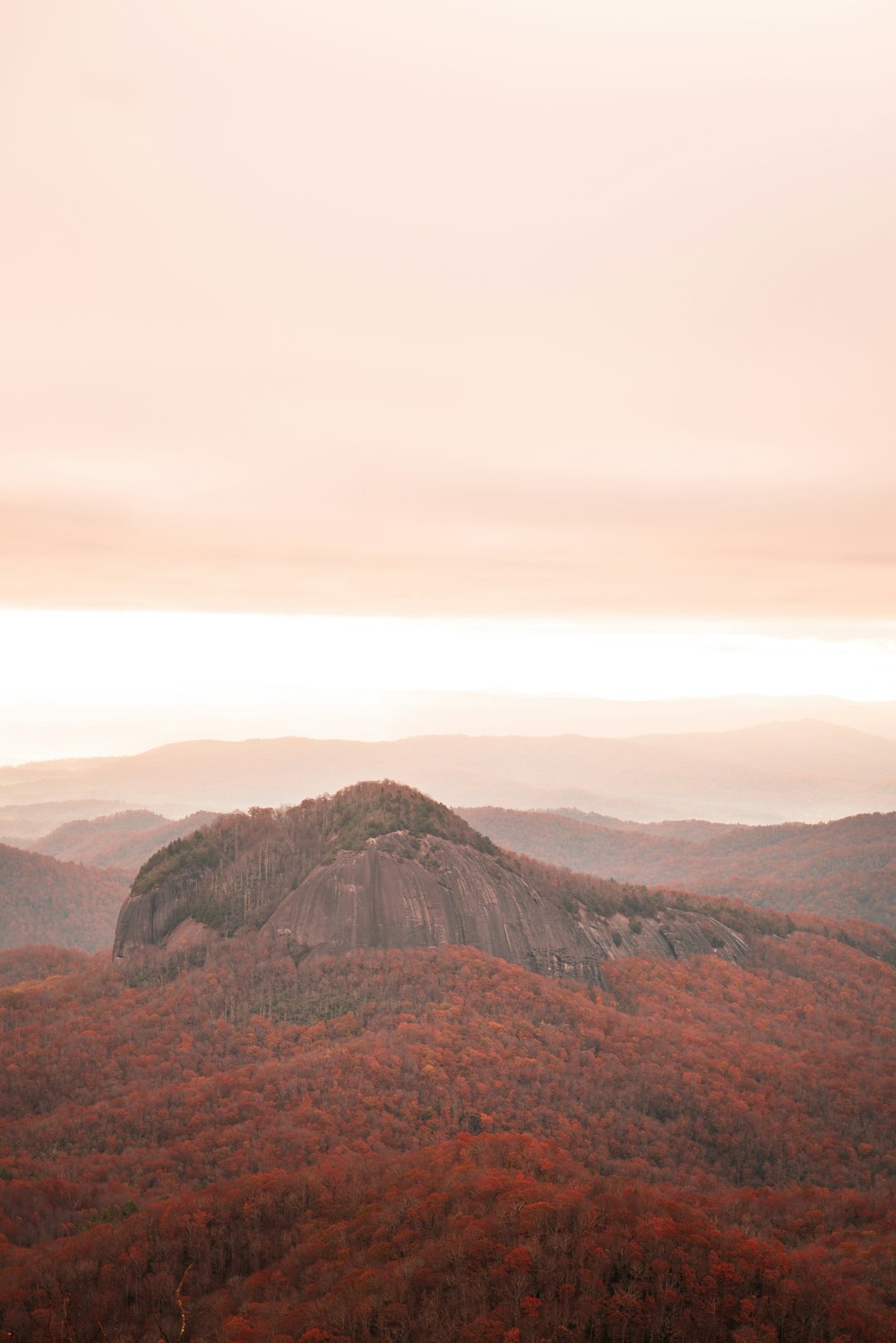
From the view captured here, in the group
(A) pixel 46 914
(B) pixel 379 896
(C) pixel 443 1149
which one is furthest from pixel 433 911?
(A) pixel 46 914

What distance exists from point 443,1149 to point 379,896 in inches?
1673

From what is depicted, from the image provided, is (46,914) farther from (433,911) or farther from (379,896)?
(433,911)

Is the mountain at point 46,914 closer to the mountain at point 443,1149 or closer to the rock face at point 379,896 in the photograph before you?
the mountain at point 443,1149

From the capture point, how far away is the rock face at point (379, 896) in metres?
92.6

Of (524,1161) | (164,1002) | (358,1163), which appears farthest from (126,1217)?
(164,1002)

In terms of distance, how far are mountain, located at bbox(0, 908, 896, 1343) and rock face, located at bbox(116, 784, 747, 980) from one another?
3024 mm

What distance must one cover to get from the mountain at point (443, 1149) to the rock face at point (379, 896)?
3.02 metres

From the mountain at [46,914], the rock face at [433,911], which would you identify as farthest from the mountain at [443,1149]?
the mountain at [46,914]

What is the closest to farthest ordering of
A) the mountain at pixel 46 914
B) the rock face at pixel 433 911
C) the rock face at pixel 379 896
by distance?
the rock face at pixel 433 911 < the rock face at pixel 379 896 < the mountain at pixel 46 914

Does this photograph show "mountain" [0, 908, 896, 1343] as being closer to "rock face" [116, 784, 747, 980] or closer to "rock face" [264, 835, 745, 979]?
"rock face" [264, 835, 745, 979]

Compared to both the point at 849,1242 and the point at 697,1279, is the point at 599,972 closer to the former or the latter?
the point at 849,1242

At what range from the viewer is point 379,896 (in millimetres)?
92625

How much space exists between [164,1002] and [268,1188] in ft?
152

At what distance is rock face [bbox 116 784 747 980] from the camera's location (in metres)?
92.6
